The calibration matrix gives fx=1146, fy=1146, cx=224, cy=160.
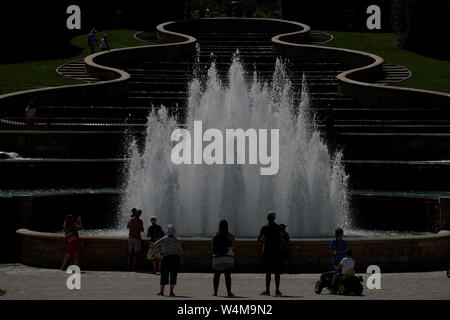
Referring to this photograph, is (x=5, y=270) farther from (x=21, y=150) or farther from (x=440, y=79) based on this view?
(x=440, y=79)

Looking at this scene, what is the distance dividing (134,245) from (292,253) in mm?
3077

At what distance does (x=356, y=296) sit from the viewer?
1850 centimetres

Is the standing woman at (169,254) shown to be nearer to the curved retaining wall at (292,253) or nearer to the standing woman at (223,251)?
the standing woman at (223,251)

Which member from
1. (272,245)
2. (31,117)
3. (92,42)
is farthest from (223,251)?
(92,42)

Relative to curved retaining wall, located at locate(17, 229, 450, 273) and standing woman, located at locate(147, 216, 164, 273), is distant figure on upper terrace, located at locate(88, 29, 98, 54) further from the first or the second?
standing woman, located at locate(147, 216, 164, 273)

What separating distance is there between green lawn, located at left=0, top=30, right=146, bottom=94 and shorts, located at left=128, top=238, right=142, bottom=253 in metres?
24.0

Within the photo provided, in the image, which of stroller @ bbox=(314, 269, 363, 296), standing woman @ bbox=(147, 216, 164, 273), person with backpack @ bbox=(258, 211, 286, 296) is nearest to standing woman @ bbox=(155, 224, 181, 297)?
person with backpack @ bbox=(258, 211, 286, 296)

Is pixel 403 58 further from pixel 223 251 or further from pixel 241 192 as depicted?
pixel 223 251

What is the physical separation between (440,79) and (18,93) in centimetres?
1878

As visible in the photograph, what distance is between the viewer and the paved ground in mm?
18156

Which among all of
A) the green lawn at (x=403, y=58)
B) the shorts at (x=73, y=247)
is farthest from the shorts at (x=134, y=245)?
the green lawn at (x=403, y=58)

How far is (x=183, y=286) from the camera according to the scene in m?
19.6

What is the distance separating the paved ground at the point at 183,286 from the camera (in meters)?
18.2

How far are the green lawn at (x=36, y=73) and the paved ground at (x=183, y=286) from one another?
24.9 metres
